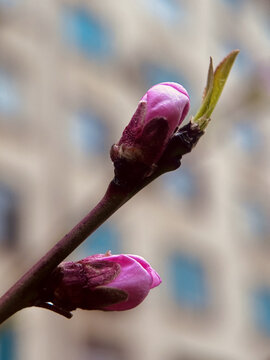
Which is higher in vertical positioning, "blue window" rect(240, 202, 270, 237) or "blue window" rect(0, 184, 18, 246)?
"blue window" rect(240, 202, 270, 237)

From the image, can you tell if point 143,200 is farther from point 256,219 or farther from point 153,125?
point 153,125

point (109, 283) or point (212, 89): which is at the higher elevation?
point (212, 89)

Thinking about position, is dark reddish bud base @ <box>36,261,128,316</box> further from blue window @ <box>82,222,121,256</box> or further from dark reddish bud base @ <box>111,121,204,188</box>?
blue window @ <box>82,222,121,256</box>

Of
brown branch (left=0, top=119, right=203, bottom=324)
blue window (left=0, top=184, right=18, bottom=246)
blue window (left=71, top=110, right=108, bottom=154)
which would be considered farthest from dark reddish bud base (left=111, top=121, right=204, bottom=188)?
blue window (left=71, top=110, right=108, bottom=154)

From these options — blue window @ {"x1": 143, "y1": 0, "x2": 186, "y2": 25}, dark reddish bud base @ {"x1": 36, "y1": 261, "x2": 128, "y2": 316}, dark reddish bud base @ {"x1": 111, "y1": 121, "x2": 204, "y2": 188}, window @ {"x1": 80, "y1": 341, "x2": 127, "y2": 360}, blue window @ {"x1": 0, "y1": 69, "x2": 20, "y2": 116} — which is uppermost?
blue window @ {"x1": 143, "y1": 0, "x2": 186, "y2": 25}

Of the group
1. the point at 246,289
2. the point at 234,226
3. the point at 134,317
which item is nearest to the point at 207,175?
the point at 234,226

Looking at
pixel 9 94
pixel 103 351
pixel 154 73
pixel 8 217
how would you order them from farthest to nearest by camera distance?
pixel 154 73, pixel 9 94, pixel 103 351, pixel 8 217

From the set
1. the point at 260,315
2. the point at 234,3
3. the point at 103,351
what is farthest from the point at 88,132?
the point at 234,3
